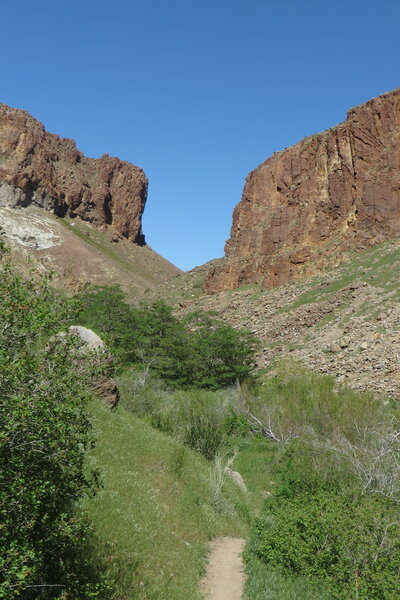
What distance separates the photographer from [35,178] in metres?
106

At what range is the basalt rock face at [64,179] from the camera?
103125 millimetres

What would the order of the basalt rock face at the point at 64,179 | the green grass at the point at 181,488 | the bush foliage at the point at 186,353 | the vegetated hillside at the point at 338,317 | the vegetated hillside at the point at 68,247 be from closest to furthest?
A: the green grass at the point at 181,488, the vegetated hillside at the point at 338,317, the bush foliage at the point at 186,353, the vegetated hillside at the point at 68,247, the basalt rock face at the point at 64,179

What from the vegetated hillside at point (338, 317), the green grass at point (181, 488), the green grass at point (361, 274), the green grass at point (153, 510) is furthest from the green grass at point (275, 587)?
the green grass at point (361, 274)

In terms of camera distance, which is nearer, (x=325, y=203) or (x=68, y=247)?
(x=325, y=203)

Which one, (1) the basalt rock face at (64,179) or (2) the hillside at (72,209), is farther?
(1) the basalt rock face at (64,179)

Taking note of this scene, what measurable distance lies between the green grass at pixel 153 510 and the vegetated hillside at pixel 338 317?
42.4 feet

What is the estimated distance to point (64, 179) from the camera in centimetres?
12388

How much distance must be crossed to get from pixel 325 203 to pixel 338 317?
77.7 feet

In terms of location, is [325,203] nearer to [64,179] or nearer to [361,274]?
[361,274]

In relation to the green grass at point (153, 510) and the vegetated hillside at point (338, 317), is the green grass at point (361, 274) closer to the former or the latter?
the vegetated hillside at point (338, 317)

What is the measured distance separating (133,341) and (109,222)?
11193cm

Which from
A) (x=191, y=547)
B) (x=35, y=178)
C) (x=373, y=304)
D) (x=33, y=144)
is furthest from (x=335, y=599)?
(x=33, y=144)

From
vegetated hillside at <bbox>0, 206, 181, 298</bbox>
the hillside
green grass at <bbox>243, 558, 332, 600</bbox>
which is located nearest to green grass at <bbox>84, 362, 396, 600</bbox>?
green grass at <bbox>243, 558, 332, 600</bbox>

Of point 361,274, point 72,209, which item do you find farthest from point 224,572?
point 72,209
